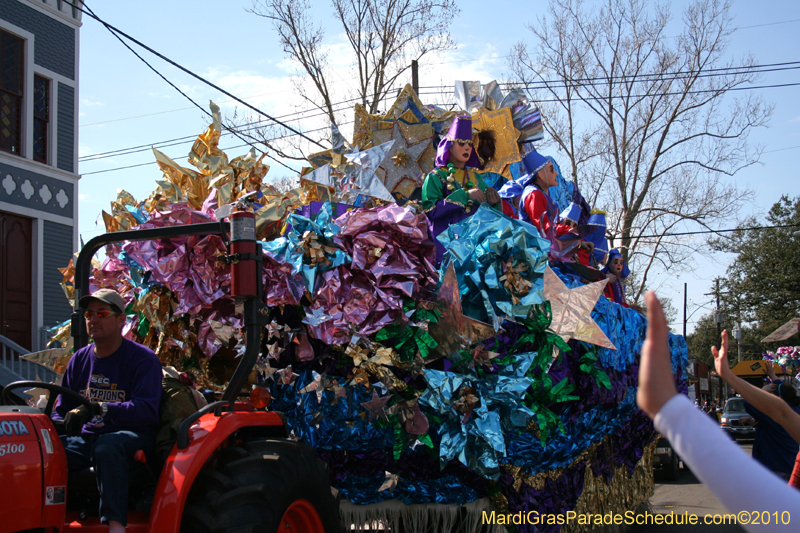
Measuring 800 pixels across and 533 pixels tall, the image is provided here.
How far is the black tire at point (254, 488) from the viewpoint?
110 inches

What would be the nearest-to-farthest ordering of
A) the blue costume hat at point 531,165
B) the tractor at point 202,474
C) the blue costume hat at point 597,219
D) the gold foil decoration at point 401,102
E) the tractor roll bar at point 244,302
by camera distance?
the tractor at point 202,474 → the tractor roll bar at point 244,302 → the gold foil decoration at point 401,102 → the blue costume hat at point 531,165 → the blue costume hat at point 597,219

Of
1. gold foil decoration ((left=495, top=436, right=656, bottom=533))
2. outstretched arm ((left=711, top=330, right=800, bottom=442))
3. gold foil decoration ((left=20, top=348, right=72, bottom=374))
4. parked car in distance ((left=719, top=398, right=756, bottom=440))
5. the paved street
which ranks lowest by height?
parked car in distance ((left=719, top=398, right=756, bottom=440))

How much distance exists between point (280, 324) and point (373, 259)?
28.4 inches

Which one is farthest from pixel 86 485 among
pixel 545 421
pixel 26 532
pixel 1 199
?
pixel 1 199

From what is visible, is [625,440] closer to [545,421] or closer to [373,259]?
[545,421]

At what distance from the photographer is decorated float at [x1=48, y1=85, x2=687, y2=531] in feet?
12.9

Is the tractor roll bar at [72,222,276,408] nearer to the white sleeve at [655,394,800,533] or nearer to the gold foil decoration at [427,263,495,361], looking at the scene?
the gold foil decoration at [427,263,495,361]

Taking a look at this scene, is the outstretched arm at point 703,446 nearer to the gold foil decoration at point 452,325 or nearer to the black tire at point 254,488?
the black tire at point 254,488

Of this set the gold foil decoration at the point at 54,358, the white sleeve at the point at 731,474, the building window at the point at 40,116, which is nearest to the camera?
the white sleeve at the point at 731,474

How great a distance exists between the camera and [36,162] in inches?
459

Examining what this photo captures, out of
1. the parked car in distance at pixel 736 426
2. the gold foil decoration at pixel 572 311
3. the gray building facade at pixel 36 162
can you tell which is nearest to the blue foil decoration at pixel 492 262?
the gold foil decoration at pixel 572 311

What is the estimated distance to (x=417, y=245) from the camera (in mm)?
4133

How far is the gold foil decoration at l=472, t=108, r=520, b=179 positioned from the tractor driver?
12.1ft

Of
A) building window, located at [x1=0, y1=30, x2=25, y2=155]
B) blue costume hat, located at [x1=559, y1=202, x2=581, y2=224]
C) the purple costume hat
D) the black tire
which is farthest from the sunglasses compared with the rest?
building window, located at [x1=0, y1=30, x2=25, y2=155]
